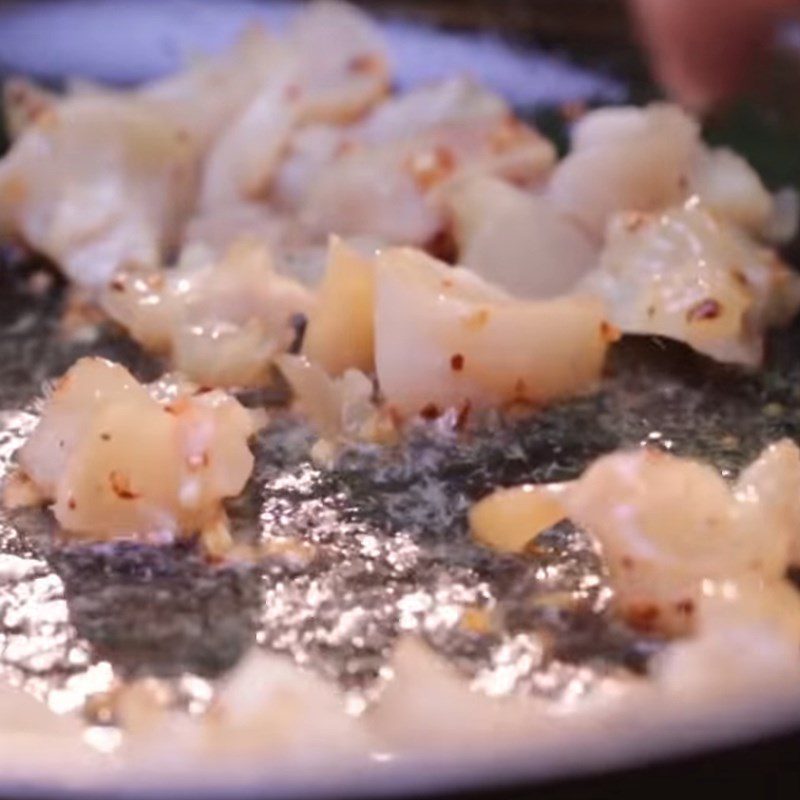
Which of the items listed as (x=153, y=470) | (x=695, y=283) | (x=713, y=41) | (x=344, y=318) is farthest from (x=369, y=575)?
(x=713, y=41)

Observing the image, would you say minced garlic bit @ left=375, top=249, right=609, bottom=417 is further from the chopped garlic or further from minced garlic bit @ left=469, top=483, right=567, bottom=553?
minced garlic bit @ left=469, top=483, right=567, bottom=553

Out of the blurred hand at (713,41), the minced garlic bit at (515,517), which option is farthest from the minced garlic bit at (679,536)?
the blurred hand at (713,41)

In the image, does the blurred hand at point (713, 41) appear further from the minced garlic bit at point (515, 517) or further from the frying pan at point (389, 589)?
the minced garlic bit at point (515, 517)

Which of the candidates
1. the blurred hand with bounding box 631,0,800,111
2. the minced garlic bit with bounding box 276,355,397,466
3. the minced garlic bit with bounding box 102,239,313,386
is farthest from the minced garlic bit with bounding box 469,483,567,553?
the blurred hand with bounding box 631,0,800,111

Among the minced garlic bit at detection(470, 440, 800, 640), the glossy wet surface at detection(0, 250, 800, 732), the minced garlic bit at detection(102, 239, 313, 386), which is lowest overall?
the minced garlic bit at detection(102, 239, 313, 386)

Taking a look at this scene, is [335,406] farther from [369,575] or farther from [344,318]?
[369,575]
